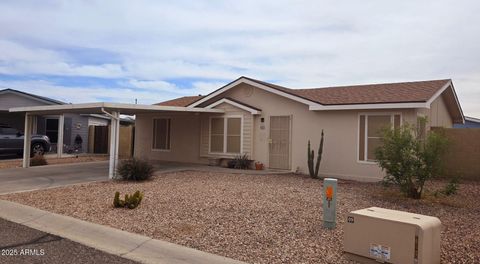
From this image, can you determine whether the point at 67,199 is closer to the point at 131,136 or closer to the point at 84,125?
the point at 131,136

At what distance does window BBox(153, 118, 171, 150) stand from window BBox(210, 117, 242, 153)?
312cm

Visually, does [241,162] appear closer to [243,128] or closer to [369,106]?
[243,128]

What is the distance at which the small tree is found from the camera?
368 inches

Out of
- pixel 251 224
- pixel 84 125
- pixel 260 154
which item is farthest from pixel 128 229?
pixel 84 125

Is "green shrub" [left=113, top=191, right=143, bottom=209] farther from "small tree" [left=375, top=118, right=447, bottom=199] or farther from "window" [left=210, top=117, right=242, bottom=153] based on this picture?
"window" [left=210, top=117, right=242, bottom=153]

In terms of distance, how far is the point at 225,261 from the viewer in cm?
525

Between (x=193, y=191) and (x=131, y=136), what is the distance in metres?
14.6

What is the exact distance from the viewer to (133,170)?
12.2 meters

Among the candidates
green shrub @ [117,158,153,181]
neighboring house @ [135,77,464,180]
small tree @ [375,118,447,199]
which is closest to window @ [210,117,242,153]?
neighboring house @ [135,77,464,180]

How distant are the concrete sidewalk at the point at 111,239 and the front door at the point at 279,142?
31.3 feet

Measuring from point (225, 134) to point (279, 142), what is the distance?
2.54m

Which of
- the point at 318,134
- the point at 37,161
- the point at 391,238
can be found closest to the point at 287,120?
the point at 318,134

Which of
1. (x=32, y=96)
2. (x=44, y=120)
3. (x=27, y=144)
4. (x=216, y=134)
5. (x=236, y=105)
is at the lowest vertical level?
(x=27, y=144)

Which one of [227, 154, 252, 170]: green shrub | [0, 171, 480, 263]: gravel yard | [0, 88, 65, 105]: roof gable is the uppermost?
[0, 88, 65, 105]: roof gable
